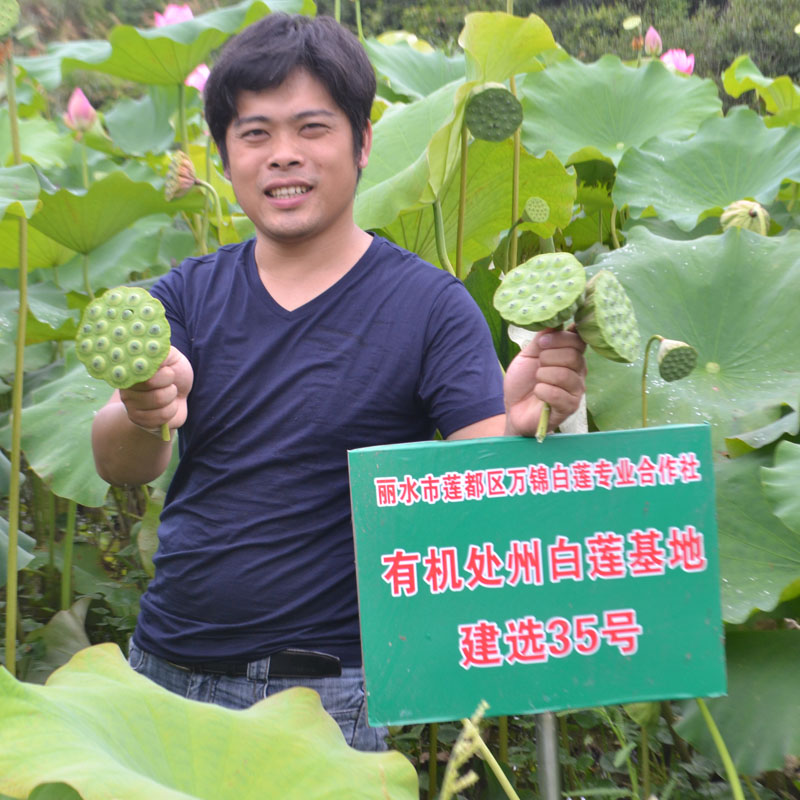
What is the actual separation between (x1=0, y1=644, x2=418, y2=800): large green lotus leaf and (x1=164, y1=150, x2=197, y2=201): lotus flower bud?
3.41ft

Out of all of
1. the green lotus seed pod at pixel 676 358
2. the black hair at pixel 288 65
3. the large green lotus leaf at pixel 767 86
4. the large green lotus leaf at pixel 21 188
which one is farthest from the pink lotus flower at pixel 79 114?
the green lotus seed pod at pixel 676 358

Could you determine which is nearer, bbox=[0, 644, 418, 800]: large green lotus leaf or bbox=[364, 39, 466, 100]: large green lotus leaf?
bbox=[0, 644, 418, 800]: large green lotus leaf

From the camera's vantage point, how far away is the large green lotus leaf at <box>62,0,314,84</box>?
1.98m

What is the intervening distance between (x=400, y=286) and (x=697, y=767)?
0.90 meters

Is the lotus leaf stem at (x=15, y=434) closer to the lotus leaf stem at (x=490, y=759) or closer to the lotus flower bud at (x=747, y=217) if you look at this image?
the lotus leaf stem at (x=490, y=759)

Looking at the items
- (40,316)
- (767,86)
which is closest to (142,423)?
(40,316)

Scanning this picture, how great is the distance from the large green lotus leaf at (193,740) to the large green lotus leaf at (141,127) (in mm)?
2505

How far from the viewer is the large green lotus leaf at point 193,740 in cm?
72

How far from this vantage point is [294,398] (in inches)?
43.1

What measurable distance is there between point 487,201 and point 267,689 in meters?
0.99

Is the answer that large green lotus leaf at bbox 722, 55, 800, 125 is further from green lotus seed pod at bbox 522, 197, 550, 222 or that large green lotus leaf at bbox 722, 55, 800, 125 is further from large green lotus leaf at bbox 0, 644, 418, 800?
large green lotus leaf at bbox 0, 644, 418, 800

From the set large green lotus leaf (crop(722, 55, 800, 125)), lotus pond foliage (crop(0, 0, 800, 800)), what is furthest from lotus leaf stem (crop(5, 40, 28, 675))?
large green lotus leaf (crop(722, 55, 800, 125))

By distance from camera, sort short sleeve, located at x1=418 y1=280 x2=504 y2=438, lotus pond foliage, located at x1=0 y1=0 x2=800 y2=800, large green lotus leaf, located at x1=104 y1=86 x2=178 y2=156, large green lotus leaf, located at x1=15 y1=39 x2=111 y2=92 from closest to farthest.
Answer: lotus pond foliage, located at x1=0 y1=0 x2=800 y2=800
short sleeve, located at x1=418 y1=280 x2=504 y2=438
large green lotus leaf, located at x1=15 y1=39 x2=111 y2=92
large green lotus leaf, located at x1=104 y1=86 x2=178 y2=156

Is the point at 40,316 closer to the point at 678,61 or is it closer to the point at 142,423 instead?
the point at 142,423
